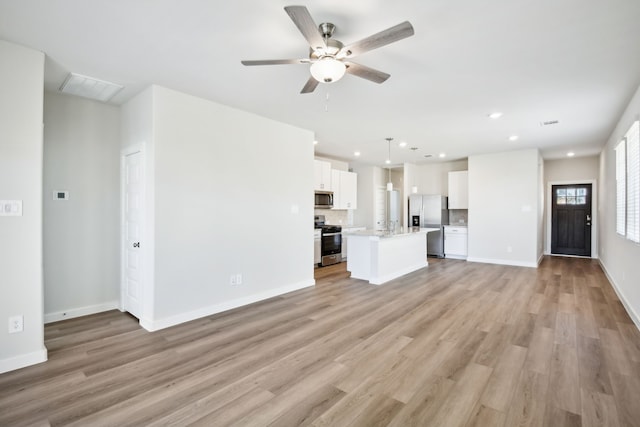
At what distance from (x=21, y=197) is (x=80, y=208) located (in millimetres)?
1242

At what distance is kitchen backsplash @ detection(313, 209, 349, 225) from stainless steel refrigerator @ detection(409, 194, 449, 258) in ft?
5.87

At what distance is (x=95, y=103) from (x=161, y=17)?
233 centimetres

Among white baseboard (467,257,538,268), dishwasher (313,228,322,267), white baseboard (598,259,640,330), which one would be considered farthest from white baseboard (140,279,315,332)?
white baseboard (467,257,538,268)

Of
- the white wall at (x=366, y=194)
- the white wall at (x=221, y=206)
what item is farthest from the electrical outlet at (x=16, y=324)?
the white wall at (x=366, y=194)

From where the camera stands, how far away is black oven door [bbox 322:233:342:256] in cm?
689

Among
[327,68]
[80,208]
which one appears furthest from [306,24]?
[80,208]

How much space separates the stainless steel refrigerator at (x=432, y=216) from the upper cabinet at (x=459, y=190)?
0.23 m

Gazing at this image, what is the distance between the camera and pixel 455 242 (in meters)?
7.83

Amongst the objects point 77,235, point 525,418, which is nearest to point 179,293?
point 77,235

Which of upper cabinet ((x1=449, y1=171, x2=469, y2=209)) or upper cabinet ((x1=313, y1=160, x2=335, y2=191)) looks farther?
upper cabinet ((x1=449, y1=171, x2=469, y2=209))

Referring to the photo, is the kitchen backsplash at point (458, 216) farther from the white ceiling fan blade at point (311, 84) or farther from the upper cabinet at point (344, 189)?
the white ceiling fan blade at point (311, 84)

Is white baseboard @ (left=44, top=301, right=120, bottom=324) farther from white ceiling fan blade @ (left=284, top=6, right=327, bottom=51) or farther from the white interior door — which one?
white ceiling fan blade @ (left=284, top=6, right=327, bottom=51)

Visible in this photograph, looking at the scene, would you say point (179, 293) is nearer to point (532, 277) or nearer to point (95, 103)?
point (95, 103)

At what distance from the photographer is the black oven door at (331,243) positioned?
6.89m
